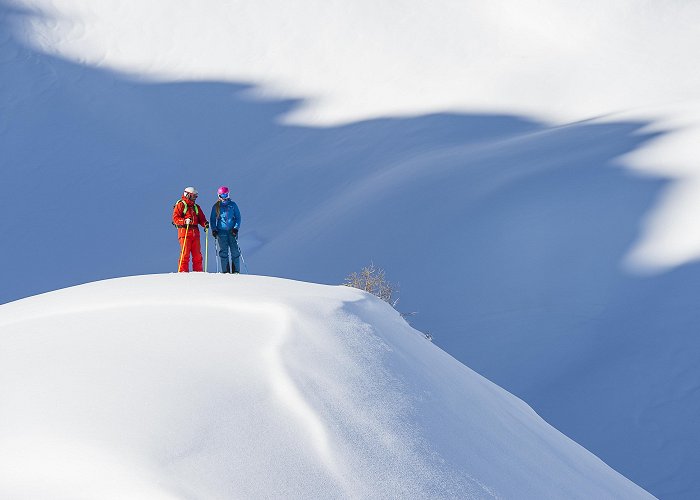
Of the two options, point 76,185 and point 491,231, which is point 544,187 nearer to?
point 491,231

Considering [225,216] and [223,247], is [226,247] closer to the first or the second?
[223,247]

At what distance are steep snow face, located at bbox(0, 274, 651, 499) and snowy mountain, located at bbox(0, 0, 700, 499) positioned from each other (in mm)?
6258

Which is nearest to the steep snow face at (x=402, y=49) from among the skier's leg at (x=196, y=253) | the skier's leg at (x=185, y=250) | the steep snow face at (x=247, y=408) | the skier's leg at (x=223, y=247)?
the skier's leg at (x=223, y=247)

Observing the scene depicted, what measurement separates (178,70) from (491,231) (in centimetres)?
1588

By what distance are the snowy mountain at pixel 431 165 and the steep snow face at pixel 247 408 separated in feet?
20.5

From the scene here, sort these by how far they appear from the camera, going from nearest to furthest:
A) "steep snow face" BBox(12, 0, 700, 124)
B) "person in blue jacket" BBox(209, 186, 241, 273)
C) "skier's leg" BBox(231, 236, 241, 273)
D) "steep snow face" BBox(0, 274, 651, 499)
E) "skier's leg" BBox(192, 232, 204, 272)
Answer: "steep snow face" BBox(0, 274, 651, 499) < "skier's leg" BBox(192, 232, 204, 272) < "person in blue jacket" BBox(209, 186, 241, 273) < "skier's leg" BBox(231, 236, 241, 273) < "steep snow face" BBox(12, 0, 700, 124)

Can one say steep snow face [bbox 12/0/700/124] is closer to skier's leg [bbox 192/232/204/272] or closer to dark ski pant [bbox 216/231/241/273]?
dark ski pant [bbox 216/231/241/273]

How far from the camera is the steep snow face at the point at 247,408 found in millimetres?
3275

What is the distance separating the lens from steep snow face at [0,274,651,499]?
3.28 metres

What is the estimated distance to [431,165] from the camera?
64.1 feet

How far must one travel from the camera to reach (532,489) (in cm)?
398

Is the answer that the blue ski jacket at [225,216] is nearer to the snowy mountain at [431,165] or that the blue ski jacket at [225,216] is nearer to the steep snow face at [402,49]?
the snowy mountain at [431,165]

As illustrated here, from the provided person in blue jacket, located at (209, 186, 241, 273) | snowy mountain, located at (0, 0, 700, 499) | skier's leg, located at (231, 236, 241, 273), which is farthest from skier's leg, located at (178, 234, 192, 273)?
snowy mountain, located at (0, 0, 700, 499)

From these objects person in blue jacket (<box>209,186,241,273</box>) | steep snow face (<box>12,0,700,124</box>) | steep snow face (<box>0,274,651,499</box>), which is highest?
steep snow face (<box>12,0,700,124</box>)
